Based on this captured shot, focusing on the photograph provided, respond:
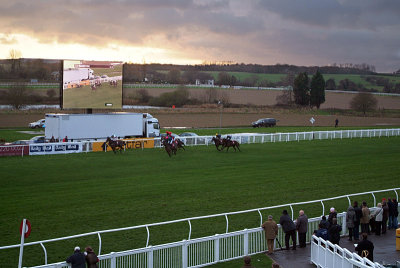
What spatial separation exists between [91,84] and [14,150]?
9.36 m

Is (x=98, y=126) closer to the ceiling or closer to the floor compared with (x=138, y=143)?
closer to the ceiling

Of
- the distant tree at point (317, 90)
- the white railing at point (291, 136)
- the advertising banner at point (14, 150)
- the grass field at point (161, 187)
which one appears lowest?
the grass field at point (161, 187)

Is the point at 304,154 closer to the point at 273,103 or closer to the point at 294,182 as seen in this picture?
the point at 294,182

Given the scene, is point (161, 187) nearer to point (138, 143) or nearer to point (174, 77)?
point (138, 143)

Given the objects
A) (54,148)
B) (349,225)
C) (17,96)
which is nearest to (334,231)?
(349,225)

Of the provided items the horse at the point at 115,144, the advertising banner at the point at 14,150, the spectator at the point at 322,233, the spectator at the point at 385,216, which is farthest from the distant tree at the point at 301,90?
the spectator at the point at 322,233

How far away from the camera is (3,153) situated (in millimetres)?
30469

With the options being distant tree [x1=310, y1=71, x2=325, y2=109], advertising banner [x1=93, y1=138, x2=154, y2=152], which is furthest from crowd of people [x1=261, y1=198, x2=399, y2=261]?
distant tree [x1=310, y1=71, x2=325, y2=109]

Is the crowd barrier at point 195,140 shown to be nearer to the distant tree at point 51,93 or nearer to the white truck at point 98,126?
the white truck at point 98,126

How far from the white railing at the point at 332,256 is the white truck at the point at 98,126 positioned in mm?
25661

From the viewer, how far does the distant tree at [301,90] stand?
87.4m

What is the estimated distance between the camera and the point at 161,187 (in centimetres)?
2217

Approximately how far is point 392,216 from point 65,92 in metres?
26.9

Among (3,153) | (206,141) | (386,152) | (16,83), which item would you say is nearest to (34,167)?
(3,153)
